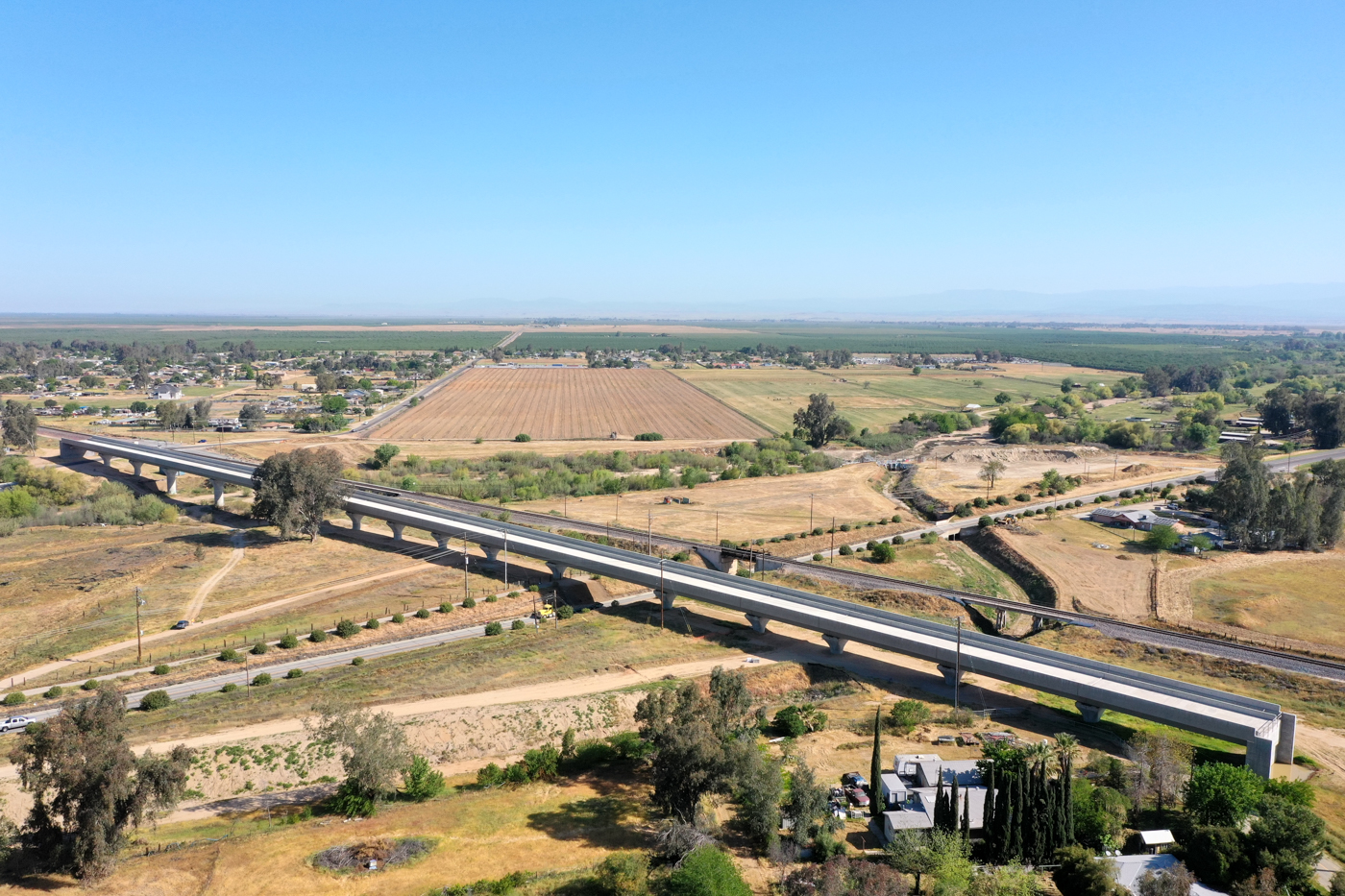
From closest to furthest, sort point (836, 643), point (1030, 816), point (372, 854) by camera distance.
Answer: point (372, 854), point (1030, 816), point (836, 643)

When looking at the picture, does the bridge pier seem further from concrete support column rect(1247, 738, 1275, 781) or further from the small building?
the small building

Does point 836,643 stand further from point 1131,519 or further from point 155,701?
point 1131,519

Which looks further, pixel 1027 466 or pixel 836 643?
pixel 1027 466

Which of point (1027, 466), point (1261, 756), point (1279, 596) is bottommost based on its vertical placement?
point (1279, 596)

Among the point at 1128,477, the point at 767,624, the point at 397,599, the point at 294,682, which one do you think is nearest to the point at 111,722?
the point at 294,682

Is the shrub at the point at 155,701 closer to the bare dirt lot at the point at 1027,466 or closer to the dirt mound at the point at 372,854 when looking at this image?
the dirt mound at the point at 372,854

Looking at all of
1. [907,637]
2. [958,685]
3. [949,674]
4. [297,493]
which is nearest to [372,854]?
[958,685]

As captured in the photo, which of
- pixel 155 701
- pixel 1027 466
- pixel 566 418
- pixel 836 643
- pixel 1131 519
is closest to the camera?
pixel 155 701
